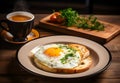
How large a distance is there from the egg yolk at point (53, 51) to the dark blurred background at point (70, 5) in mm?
1942

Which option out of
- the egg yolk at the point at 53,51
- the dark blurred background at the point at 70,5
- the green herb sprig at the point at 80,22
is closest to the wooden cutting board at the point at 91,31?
the green herb sprig at the point at 80,22

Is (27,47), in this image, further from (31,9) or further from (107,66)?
(31,9)

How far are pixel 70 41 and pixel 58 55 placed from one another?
24 centimetres

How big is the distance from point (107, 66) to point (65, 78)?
230mm

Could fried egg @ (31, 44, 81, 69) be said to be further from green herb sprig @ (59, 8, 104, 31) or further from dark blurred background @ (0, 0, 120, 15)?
dark blurred background @ (0, 0, 120, 15)

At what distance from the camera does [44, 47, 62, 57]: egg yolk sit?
1.47 metres

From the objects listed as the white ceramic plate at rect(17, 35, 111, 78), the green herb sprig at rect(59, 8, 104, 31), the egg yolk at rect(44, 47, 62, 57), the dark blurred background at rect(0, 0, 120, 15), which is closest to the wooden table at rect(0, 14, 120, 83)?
the white ceramic plate at rect(17, 35, 111, 78)

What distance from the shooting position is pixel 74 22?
1.97 metres

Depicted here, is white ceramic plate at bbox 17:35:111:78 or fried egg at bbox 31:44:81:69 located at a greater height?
fried egg at bbox 31:44:81:69

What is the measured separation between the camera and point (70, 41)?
5.53ft

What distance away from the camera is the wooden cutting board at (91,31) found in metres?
1.81

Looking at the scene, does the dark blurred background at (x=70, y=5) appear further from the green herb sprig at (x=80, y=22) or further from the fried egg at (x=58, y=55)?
the fried egg at (x=58, y=55)

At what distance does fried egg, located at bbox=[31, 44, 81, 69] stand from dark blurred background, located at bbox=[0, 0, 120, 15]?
1914 millimetres

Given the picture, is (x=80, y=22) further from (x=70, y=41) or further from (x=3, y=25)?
(x=3, y=25)
